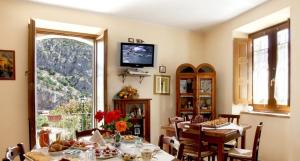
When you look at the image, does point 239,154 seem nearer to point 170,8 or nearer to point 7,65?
point 170,8

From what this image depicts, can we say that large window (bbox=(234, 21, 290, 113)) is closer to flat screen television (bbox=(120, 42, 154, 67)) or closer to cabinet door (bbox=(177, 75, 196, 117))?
cabinet door (bbox=(177, 75, 196, 117))

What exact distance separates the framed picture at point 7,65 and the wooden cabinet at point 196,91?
2.89 meters

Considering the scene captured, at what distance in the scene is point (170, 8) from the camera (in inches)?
156

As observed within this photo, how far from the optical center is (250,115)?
13.9ft

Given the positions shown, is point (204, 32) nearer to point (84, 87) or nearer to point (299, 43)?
point (299, 43)

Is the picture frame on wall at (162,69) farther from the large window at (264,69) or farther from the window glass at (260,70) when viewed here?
the window glass at (260,70)

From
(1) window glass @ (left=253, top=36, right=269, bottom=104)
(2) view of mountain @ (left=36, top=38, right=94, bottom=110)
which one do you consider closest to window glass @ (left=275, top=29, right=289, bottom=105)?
(1) window glass @ (left=253, top=36, right=269, bottom=104)

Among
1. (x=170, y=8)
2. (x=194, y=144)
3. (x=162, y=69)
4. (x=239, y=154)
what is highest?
(x=170, y=8)

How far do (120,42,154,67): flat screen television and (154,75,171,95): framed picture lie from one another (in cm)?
43

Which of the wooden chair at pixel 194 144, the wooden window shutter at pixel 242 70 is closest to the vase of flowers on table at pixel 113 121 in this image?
the wooden chair at pixel 194 144

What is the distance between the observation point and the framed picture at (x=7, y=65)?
3.44m

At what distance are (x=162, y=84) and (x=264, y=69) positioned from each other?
193cm

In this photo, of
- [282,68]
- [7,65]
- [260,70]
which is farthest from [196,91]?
[7,65]

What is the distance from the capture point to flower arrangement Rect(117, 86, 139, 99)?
13.9 ft
